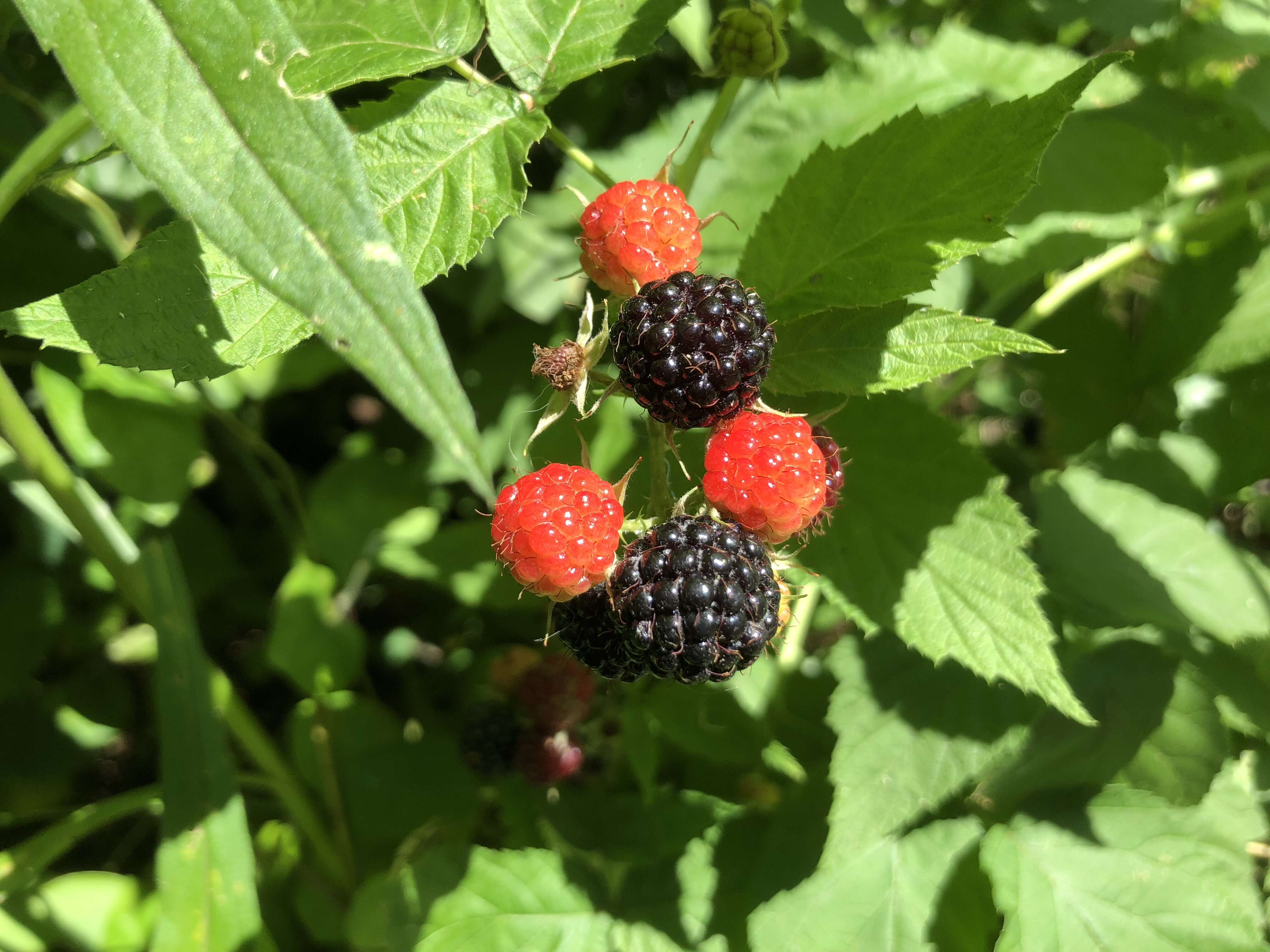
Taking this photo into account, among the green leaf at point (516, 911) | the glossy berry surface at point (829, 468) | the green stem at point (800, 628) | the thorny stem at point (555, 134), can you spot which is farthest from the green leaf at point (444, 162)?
the green leaf at point (516, 911)

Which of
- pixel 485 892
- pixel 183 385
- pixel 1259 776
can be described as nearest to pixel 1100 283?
pixel 1259 776

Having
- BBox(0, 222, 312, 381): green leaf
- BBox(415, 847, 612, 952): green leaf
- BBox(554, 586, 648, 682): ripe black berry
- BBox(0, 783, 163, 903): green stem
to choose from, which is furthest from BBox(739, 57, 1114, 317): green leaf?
BBox(0, 783, 163, 903): green stem

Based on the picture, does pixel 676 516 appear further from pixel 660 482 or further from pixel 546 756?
pixel 546 756

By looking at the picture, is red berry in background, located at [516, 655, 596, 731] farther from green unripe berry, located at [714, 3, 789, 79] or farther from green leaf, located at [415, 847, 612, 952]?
green unripe berry, located at [714, 3, 789, 79]

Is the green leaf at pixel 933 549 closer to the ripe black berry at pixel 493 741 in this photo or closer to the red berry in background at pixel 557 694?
the red berry in background at pixel 557 694

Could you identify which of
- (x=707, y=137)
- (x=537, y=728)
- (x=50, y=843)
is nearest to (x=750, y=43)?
(x=707, y=137)

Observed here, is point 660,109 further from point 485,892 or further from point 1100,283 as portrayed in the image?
point 485,892
